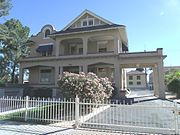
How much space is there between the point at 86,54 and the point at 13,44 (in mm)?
15375

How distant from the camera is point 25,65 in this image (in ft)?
95.8

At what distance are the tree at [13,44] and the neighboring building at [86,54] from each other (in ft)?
6.91

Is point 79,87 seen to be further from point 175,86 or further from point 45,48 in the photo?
point 45,48

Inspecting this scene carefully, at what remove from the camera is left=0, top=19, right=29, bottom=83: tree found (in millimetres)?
33844

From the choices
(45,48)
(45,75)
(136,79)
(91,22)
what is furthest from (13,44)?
(136,79)

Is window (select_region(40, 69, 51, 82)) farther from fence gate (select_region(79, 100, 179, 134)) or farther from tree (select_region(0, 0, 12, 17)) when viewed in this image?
fence gate (select_region(79, 100, 179, 134))

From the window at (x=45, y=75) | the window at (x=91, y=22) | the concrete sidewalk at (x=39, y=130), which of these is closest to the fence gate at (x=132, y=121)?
the concrete sidewalk at (x=39, y=130)

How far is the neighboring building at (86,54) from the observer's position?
23.9 metres

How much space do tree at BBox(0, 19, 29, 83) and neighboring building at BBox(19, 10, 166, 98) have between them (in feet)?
6.91

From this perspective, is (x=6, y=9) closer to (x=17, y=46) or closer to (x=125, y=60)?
(x=17, y=46)

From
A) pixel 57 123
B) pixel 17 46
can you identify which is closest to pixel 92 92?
pixel 57 123

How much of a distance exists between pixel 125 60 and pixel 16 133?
1735 cm

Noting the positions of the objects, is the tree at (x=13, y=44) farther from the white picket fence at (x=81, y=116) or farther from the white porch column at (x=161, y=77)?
the white picket fence at (x=81, y=116)

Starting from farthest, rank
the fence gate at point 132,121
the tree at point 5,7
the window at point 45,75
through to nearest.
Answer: the window at point 45,75, the tree at point 5,7, the fence gate at point 132,121
